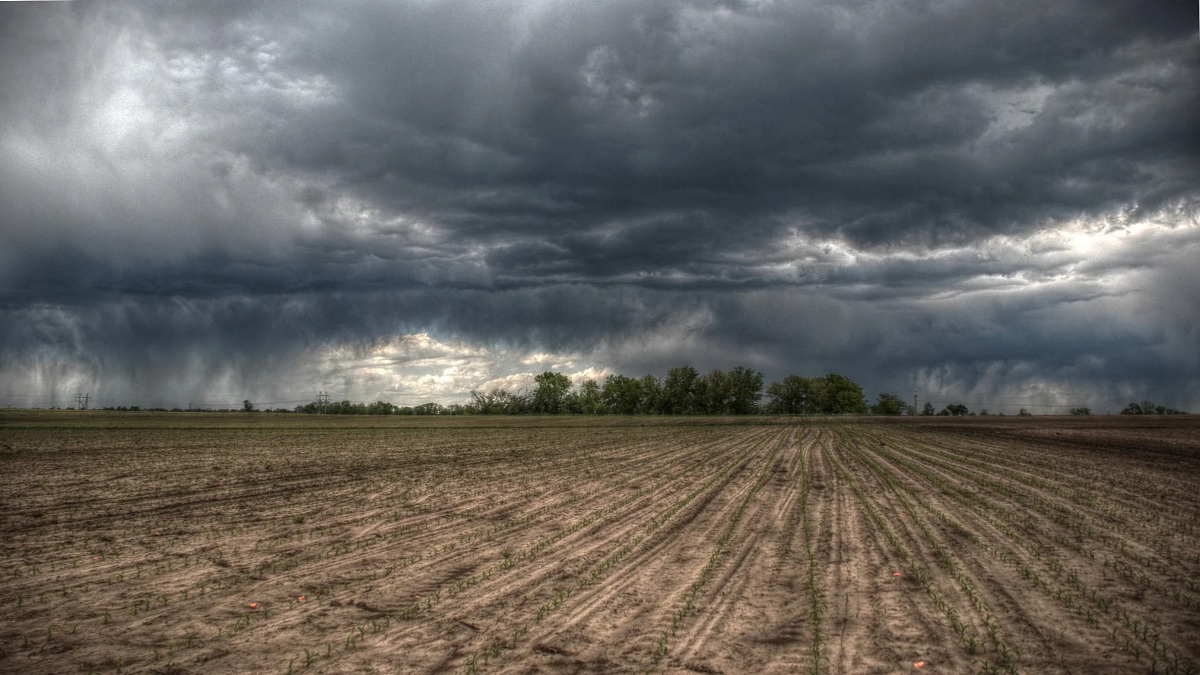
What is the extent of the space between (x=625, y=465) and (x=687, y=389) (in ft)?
543

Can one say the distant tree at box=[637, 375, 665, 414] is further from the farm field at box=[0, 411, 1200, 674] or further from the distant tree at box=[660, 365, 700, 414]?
the farm field at box=[0, 411, 1200, 674]

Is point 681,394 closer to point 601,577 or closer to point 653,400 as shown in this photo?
point 653,400

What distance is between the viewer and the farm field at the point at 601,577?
26.1 ft

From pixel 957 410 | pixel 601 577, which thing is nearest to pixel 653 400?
pixel 957 410

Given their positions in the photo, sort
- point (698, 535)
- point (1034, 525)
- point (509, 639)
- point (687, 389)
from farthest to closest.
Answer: point (687, 389), point (1034, 525), point (698, 535), point (509, 639)

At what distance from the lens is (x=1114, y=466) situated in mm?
31969

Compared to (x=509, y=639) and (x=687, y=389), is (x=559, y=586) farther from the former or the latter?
(x=687, y=389)

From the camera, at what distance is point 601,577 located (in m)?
11.2

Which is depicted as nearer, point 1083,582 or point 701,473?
point 1083,582

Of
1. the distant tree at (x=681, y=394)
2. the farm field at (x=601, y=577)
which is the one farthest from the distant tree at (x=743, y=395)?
the farm field at (x=601, y=577)

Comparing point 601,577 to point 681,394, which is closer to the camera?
point 601,577

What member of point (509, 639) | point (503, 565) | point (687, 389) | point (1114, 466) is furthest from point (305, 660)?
point (687, 389)

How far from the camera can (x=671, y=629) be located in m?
8.64

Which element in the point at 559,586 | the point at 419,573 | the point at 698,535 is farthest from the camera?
the point at 698,535
